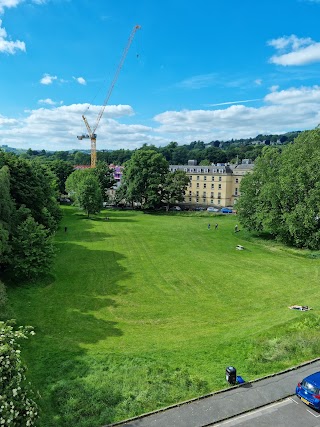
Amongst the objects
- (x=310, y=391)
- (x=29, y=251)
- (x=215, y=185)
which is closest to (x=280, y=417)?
(x=310, y=391)

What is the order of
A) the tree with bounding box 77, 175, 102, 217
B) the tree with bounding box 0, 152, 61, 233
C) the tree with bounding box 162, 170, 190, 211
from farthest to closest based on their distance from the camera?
→ 1. the tree with bounding box 162, 170, 190, 211
2. the tree with bounding box 77, 175, 102, 217
3. the tree with bounding box 0, 152, 61, 233

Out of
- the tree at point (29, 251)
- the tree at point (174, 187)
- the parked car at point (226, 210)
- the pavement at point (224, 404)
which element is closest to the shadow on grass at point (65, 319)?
the tree at point (29, 251)

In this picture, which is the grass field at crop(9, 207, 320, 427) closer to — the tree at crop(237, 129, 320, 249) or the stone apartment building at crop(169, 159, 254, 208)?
the tree at crop(237, 129, 320, 249)

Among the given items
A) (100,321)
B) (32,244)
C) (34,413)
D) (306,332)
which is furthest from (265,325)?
(32,244)

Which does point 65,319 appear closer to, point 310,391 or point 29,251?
point 29,251

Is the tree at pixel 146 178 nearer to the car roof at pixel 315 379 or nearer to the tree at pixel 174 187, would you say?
the tree at pixel 174 187

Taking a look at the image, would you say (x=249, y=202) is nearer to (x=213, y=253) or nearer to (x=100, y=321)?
(x=213, y=253)

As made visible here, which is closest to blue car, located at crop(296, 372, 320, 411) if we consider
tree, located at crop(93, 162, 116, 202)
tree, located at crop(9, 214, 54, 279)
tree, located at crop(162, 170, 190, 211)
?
tree, located at crop(9, 214, 54, 279)
